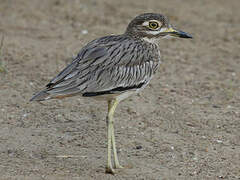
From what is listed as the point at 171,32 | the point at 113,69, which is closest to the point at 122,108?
the point at 171,32

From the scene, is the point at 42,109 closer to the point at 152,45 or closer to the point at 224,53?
the point at 152,45

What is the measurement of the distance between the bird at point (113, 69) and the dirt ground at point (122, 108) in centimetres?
50

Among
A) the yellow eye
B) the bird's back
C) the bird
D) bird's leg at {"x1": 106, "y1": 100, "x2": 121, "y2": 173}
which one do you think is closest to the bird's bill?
the bird

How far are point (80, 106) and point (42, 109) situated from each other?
0.51m

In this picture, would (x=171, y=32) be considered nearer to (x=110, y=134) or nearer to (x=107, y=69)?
(x=107, y=69)

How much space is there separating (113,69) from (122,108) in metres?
1.57

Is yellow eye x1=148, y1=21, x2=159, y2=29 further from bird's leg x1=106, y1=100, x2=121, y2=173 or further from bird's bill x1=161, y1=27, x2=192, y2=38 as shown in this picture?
bird's leg x1=106, y1=100, x2=121, y2=173

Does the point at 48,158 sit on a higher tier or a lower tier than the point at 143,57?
lower

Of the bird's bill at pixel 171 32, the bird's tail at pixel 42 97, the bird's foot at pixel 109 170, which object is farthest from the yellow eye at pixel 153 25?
the bird's foot at pixel 109 170

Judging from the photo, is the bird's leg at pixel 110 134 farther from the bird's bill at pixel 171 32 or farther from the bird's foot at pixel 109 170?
the bird's bill at pixel 171 32

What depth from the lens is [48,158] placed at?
559cm

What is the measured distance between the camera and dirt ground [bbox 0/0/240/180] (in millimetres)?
5539

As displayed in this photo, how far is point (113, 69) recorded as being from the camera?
5.38 m

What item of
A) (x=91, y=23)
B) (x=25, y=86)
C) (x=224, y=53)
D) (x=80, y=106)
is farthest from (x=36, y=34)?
(x=224, y=53)
